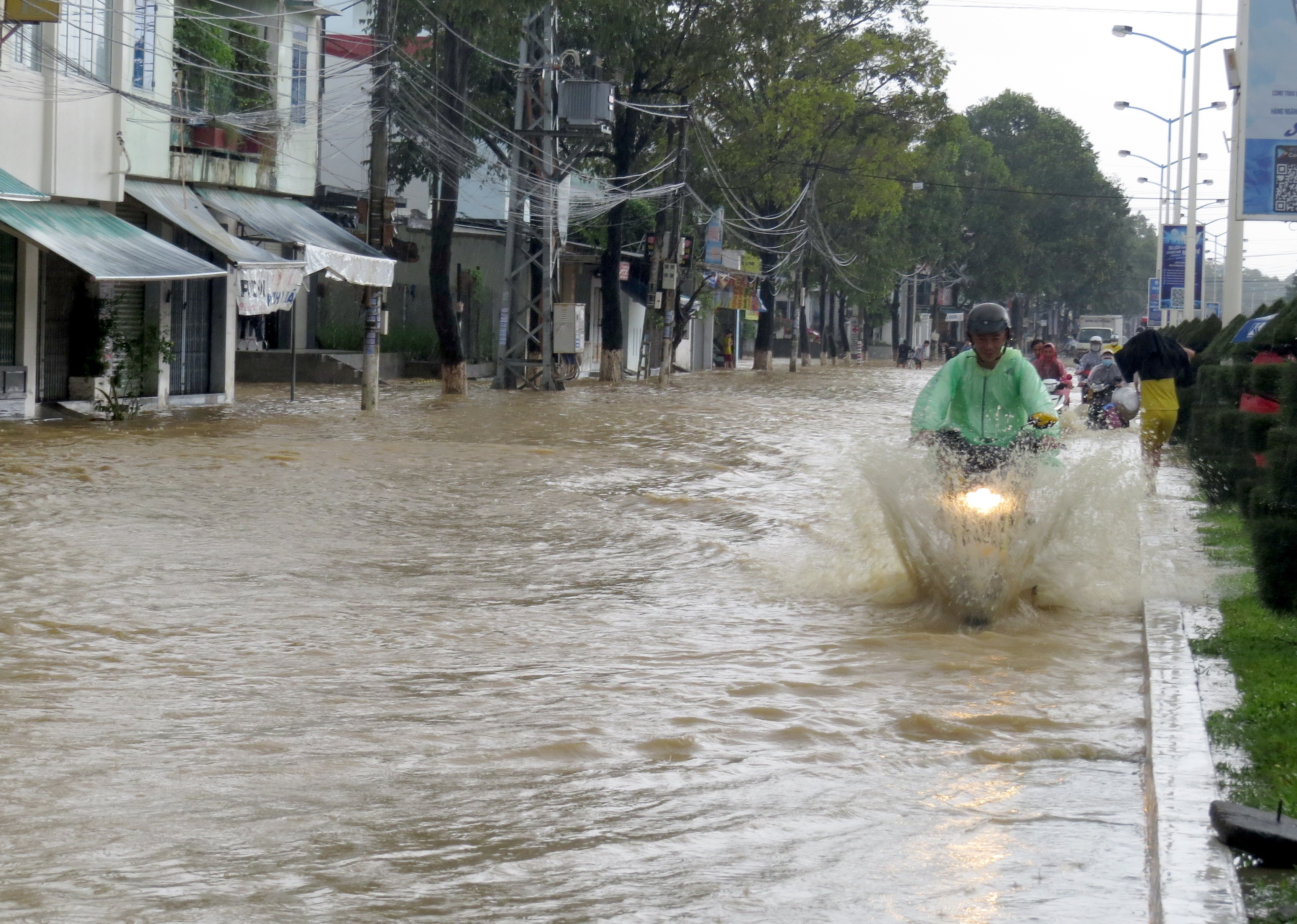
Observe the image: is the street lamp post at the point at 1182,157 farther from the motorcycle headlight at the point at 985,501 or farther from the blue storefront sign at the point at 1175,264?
the motorcycle headlight at the point at 985,501

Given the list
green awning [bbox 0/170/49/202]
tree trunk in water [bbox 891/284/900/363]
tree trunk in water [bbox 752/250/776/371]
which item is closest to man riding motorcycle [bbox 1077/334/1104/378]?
green awning [bbox 0/170/49/202]

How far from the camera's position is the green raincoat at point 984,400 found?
828 cm

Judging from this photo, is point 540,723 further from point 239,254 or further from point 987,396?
point 239,254

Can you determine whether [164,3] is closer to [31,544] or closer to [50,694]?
[31,544]

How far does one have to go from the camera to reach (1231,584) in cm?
867

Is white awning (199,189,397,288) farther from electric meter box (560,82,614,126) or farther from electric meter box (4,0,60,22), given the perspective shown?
electric meter box (4,0,60,22)

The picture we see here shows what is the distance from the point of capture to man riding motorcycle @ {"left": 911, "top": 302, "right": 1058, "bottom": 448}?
8.25 m

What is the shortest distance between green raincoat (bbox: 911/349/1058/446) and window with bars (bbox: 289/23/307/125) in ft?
66.9

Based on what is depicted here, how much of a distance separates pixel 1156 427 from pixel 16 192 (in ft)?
41.0

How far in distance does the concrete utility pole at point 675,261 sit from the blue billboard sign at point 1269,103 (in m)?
22.5

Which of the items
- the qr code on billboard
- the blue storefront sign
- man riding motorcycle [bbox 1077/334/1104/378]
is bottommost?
man riding motorcycle [bbox 1077/334/1104/378]

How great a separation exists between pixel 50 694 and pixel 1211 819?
4572mm

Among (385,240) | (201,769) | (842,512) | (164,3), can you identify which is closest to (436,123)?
(385,240)

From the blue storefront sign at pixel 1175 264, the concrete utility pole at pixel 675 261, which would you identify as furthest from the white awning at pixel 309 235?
the blue storefront sign at pixel 1175 264
